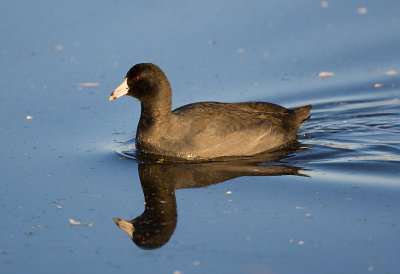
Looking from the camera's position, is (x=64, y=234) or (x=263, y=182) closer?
(x=64, y=234)

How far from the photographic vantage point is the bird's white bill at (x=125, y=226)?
7281 mm

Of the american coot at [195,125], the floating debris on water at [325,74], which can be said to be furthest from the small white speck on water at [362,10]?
the american coot at [195,125]

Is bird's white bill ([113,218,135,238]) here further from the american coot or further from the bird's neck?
the bird's neck

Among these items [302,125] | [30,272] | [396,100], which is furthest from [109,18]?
[30,272]

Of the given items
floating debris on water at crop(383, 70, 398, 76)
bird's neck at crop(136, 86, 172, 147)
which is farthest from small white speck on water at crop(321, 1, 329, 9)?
bird's neck at crop(136, 86, 172, 147)

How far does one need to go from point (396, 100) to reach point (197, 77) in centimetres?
325

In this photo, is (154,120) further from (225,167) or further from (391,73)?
(391,73)

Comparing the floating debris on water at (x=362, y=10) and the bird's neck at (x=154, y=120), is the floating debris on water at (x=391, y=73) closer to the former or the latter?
the floating debris on water at (x=362, y=10)

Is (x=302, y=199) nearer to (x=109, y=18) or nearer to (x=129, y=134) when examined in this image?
(x=129, y=134)

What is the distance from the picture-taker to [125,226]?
7402 millimetres

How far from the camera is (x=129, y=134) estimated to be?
10.5m

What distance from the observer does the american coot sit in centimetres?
952

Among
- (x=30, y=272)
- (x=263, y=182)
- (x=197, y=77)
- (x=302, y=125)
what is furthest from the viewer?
(x=197, y=77)

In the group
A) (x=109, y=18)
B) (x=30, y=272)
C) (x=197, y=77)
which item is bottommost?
(x=30, y=272)
